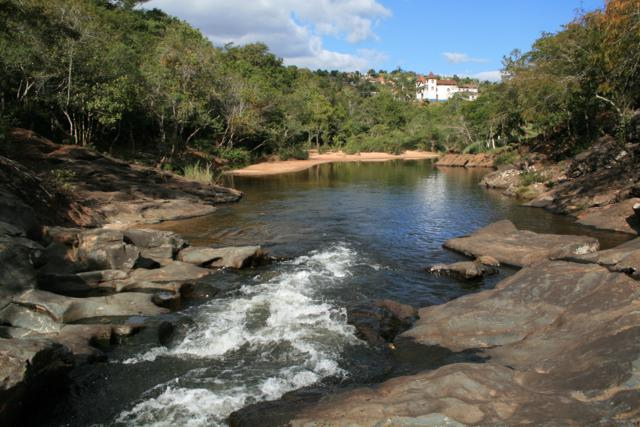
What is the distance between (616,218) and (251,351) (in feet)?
56.6

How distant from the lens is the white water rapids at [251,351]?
7285 millimetres

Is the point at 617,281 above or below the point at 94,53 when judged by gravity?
below

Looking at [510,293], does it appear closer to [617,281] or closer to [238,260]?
[617,281]

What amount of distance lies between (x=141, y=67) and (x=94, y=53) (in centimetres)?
738

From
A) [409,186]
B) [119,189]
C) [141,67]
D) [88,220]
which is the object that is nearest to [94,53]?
[141,67]

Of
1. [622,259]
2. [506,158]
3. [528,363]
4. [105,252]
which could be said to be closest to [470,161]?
[506,158]

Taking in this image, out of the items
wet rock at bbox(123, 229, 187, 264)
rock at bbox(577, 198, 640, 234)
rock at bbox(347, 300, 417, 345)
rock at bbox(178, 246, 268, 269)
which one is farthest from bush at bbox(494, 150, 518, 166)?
rock at bbox(347, 300, 417, 345)

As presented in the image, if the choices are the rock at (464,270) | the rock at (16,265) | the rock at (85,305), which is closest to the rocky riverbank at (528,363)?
the rock at (464,270)

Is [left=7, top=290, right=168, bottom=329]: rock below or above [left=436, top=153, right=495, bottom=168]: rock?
below

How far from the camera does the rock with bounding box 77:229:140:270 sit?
13.1 metres

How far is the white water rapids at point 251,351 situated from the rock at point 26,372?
128 cm

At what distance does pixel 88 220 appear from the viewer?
19219 millimetres

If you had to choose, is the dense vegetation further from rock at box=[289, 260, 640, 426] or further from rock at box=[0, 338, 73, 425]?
rock at box=[0, 338, 73, 425]

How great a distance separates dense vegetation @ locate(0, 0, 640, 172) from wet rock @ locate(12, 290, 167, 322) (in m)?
13.8
